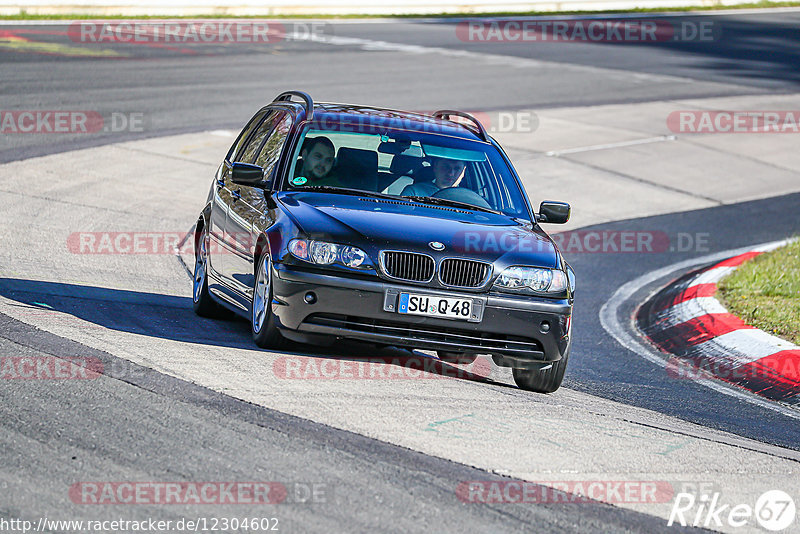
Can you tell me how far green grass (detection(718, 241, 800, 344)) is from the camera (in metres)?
9.84

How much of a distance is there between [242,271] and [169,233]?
4.62 meters

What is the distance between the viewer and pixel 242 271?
26.3 ft

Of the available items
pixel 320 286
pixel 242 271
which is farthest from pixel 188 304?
pixel 320 286

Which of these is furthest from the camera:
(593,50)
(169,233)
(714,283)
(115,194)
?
(593,50)

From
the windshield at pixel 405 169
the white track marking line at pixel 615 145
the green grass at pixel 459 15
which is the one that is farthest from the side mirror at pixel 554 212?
the green grass at pixel 459 15

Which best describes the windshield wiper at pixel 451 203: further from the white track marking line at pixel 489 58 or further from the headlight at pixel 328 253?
the white track marking line at pixel 489 58

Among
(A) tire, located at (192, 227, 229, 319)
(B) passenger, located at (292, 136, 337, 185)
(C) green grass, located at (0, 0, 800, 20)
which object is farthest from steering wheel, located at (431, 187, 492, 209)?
(C) green grass, located at (0, 0, 800, 20)

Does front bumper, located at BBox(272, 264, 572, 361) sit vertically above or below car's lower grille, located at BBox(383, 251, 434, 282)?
below

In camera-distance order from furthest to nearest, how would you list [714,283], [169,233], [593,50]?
[593,50]
[169,233]
[714,283]

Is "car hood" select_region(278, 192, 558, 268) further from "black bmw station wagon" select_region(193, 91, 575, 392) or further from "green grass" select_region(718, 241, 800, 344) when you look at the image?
"green grass" select_region(718, 241, 800, 344)

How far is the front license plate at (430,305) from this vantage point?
6957mm

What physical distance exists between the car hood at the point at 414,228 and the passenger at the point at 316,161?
0.81 ft

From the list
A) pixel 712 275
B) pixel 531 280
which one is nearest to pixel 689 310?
pixel 712 275

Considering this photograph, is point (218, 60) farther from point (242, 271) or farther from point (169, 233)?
point (242, 271)
